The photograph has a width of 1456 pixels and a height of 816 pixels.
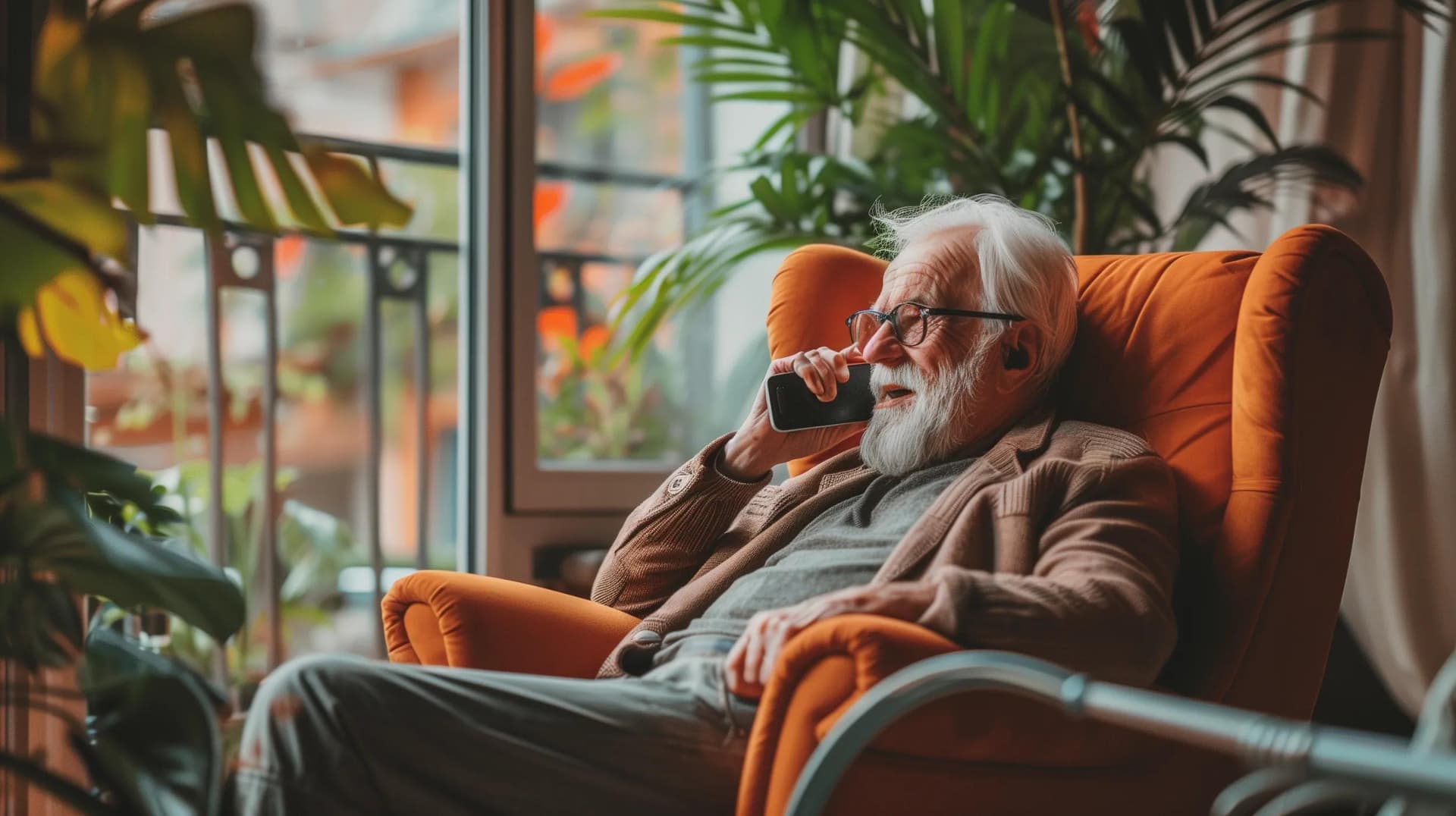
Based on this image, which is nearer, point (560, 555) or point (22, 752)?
point (22, 752)

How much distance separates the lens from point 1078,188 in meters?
2.25

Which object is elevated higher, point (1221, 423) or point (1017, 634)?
point (1221, 423)

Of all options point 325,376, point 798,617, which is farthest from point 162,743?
point 325,376

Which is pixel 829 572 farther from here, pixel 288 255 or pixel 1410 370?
pixel 288 255

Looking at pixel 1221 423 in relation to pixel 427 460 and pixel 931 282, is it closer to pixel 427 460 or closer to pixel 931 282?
pixel 931 282

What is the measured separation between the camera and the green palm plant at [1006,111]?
2135mm

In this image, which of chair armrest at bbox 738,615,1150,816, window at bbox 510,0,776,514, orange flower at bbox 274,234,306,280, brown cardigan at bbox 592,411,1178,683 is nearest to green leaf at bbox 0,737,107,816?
chair armrest at bbox 738,615,1150,816

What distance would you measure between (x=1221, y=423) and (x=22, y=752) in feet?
6.47

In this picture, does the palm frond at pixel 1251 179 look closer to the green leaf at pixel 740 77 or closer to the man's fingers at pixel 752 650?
the green leaf at pixel 740 77

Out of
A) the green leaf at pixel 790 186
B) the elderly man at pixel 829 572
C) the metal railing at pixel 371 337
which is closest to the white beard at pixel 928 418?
the elderly man at pixel 829 572

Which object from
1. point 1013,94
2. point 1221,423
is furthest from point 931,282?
point 1013,94

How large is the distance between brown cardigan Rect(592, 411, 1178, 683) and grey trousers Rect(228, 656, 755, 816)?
10.9 inches

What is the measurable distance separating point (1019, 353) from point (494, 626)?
75cm

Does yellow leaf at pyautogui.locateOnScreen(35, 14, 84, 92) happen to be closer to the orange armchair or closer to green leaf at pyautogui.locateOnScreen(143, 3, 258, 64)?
green leaf at pyautogui.locateOnScreen(143, 3, 258, 64)
